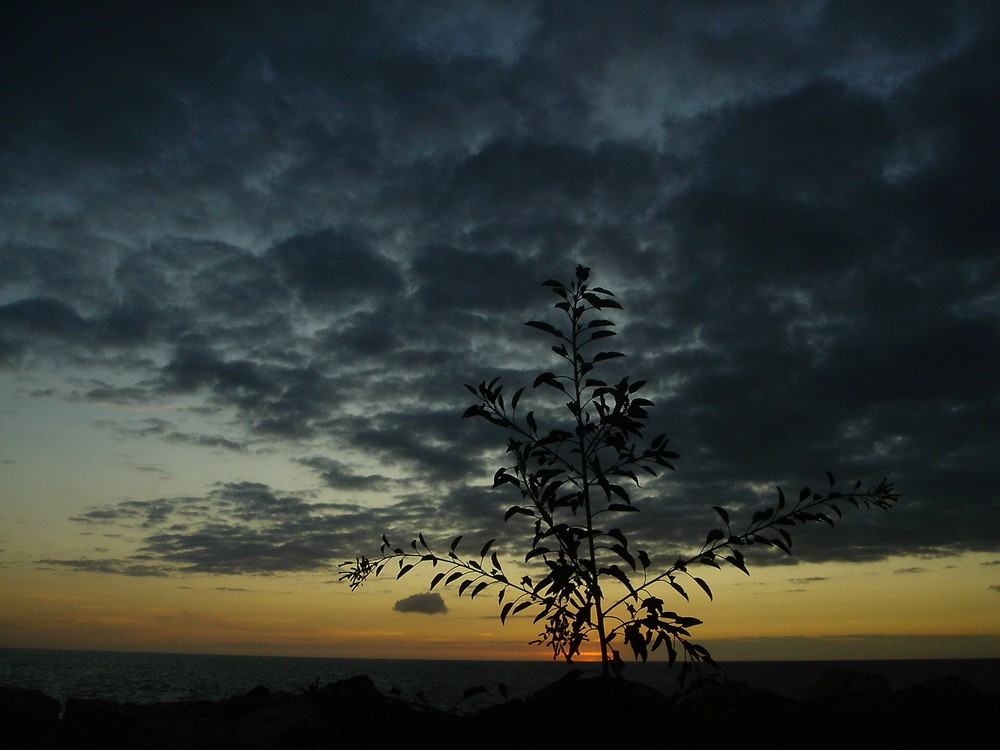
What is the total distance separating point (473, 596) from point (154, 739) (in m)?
6.28

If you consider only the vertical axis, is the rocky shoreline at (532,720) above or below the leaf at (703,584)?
below

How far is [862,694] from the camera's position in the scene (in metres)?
10.8

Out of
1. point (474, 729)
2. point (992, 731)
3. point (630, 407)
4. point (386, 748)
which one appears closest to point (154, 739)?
point (386, 748)

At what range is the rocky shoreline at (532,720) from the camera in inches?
176

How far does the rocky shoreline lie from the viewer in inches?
176

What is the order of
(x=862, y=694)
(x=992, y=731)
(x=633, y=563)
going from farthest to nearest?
1. (x=862, y=694)
2. (x=992, y=731)
3. (x=633, y=563)

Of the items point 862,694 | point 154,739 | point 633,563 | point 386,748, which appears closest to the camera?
point 633,563

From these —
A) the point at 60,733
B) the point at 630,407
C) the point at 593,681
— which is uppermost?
the point at 630,407

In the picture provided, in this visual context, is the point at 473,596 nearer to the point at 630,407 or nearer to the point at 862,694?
the point at 630,407

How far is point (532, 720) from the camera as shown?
505cm

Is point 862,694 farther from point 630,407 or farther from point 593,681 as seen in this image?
point 630,407

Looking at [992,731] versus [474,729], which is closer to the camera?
[474,729]

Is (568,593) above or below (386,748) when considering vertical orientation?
above

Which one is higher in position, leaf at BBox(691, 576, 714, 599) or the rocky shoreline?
leaf at BBox(691, 576, 714, 599)
